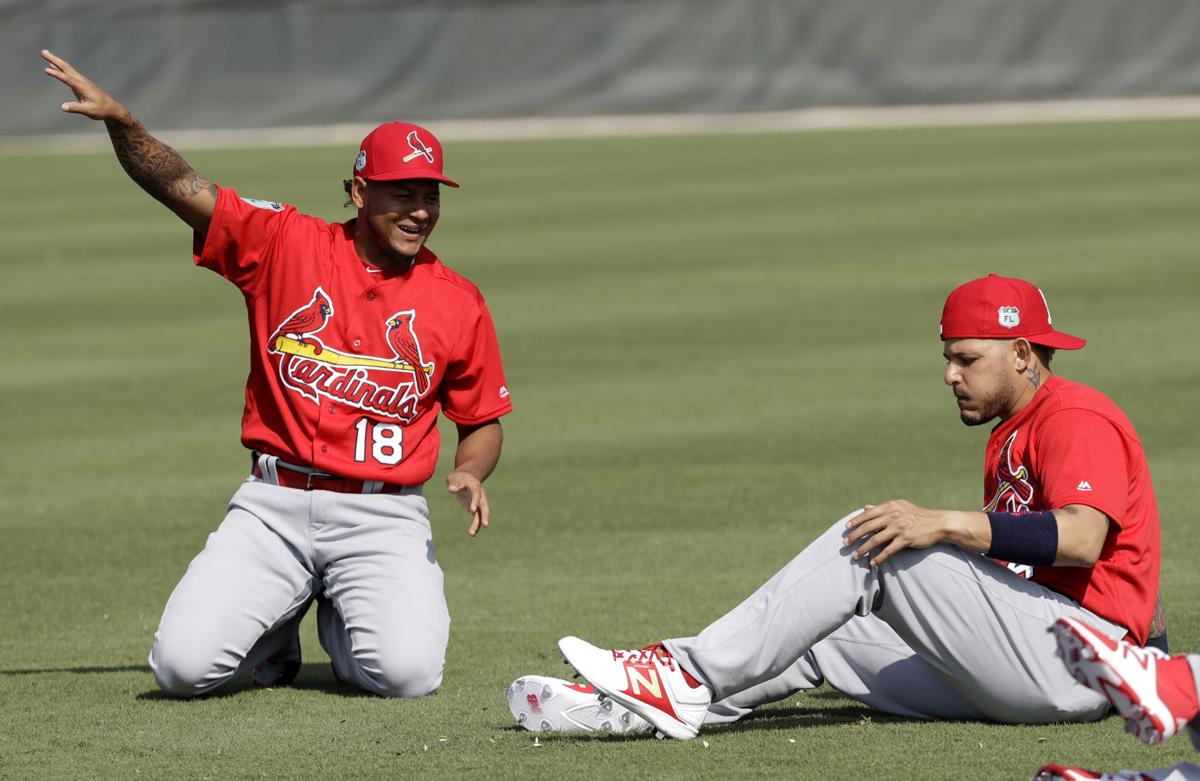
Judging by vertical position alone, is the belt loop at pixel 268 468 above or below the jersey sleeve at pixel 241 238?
below

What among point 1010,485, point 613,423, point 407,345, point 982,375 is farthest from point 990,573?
point 613,423

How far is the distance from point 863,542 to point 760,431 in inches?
224

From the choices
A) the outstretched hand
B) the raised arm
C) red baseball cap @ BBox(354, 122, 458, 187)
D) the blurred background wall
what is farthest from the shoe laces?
the blurred background wall

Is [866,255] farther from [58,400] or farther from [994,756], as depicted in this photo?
[994,756]

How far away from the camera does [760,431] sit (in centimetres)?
1027

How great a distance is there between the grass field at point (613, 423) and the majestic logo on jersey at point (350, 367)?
0.90 meters

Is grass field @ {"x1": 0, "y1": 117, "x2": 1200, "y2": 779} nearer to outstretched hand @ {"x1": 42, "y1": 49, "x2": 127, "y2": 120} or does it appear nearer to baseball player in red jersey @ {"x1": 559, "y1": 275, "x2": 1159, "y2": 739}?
baseball player in red jersey @ {"x1": 559, "y1": 275, "x2": 1159, "y2": 739}

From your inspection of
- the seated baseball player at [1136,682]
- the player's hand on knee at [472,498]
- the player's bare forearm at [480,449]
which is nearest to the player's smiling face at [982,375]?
the seated baseball player at [1136,682]

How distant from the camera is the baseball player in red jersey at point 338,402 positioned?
5938 mm

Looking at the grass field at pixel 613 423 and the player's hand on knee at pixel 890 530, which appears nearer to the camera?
the player's hand on knee at pixel 890 530

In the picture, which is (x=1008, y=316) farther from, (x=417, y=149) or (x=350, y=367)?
(x=350, y=367)

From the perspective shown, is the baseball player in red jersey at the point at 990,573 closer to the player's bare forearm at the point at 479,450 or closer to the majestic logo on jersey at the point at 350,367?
the player's bare forearm at the point at 479,450

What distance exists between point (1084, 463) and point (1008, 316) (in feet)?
1.42

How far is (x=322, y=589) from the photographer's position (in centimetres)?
622
